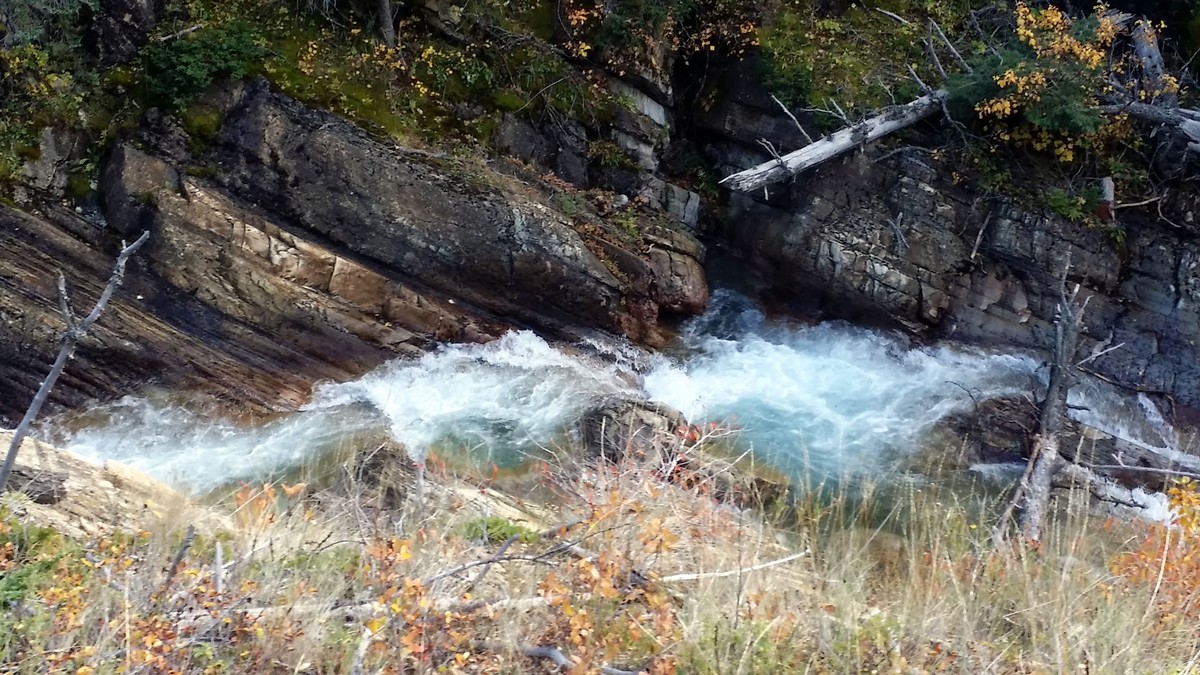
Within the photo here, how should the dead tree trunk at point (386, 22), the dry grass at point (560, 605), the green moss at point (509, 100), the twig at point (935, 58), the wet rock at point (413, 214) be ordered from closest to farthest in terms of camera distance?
the dry grass at point (560, 605) < the wet rock at point (413, 214) < the dead tree trunk at point (386, 22) < the twig at point (935, 58) < the green moss at point (509, 100)

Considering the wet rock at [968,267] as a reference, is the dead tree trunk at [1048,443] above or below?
below

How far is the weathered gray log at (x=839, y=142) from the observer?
1017 cm

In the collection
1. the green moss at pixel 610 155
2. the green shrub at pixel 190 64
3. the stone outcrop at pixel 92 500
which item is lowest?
the stone outcrop at pixel 92 500

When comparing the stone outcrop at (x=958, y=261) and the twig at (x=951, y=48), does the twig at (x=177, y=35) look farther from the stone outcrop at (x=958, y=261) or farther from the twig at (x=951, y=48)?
the twig at (x=951, y=48)

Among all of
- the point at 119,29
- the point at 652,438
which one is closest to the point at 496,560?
the point at 652,438

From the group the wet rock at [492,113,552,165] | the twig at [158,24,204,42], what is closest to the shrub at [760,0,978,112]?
the wet rock at [492,113,552,165]

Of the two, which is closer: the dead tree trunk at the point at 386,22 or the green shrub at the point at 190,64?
the green shrub at the point at 190,64

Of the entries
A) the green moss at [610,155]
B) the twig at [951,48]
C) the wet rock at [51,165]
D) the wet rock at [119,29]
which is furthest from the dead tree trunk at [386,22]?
the twig at [951,48]

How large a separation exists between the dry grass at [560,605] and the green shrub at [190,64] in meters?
6.98

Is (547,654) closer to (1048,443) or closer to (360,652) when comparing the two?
(360,652)

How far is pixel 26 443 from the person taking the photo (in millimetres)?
5836

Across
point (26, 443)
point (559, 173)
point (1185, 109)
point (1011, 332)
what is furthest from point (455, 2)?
point (1185, 109)

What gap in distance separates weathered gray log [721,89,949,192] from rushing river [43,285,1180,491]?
2.06 metres

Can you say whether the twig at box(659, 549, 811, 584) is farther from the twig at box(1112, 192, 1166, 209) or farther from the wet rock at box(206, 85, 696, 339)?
the twig at box(1112, 192, 1166, 209)
